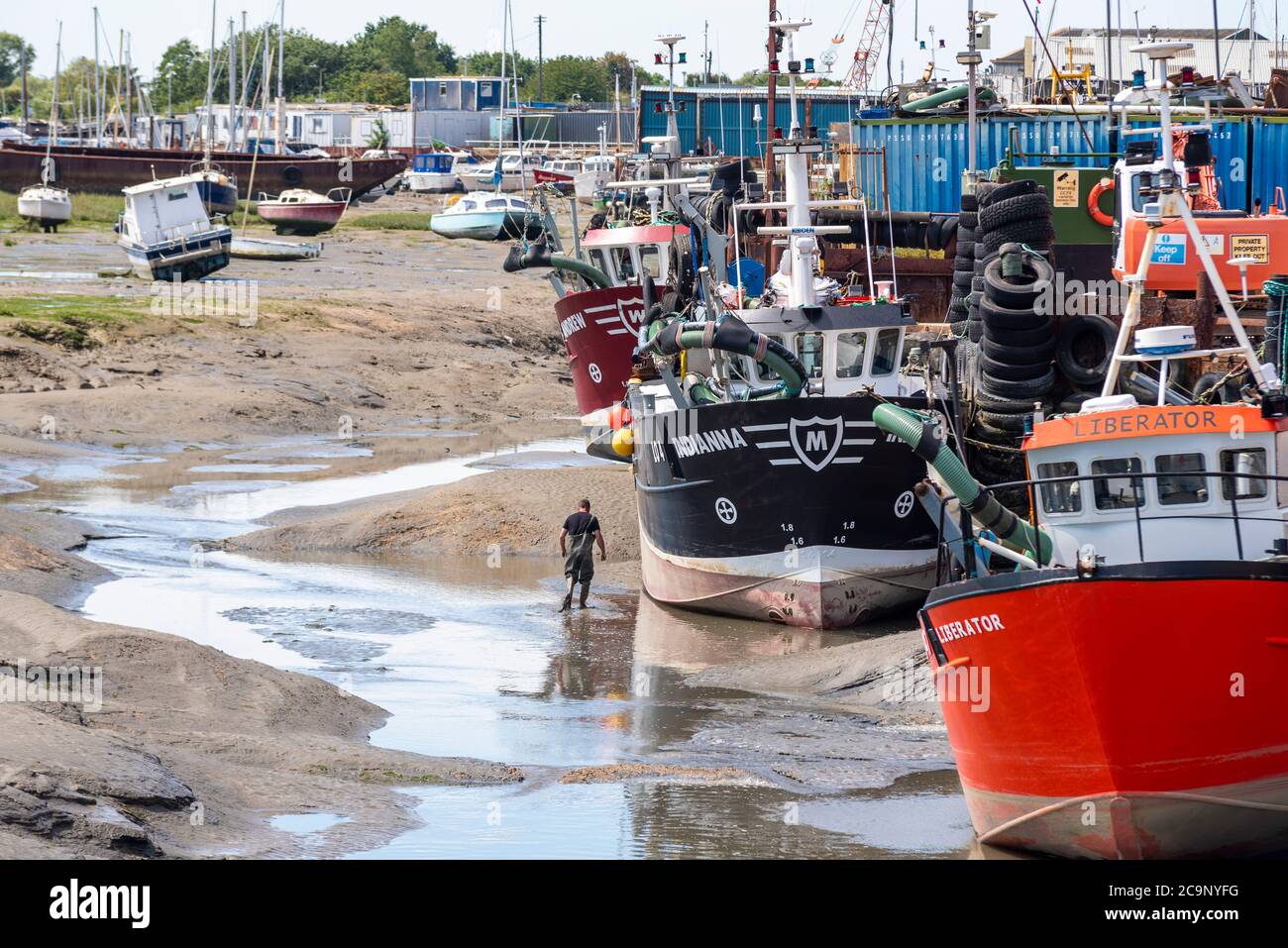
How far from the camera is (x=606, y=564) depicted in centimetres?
2461

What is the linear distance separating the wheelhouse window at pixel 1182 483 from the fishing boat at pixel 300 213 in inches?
2462

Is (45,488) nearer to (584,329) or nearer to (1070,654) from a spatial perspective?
(584,329)

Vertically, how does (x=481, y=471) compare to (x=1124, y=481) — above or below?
below

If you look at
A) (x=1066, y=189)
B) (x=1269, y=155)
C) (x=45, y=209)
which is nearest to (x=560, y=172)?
(x=45, y=209)

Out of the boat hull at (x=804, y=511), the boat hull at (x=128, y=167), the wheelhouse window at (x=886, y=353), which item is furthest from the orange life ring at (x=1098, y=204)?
the boat hull at (x=128, y=167)

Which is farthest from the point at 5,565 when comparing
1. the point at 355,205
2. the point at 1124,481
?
the point at 355,205

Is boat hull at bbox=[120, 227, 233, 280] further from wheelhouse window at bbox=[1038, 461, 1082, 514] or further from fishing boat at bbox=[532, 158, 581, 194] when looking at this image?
wheelhouse window at bbox=[1038, 461, 1082, 514]

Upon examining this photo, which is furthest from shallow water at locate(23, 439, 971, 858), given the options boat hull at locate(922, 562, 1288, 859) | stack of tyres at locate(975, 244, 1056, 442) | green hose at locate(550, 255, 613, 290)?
green hose at locate(550, 255, 613, 290)

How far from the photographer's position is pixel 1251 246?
68.3 feet

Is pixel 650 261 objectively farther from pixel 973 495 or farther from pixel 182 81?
pixel 182 81

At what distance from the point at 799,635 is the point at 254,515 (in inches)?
403

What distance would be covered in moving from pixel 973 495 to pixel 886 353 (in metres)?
9.24

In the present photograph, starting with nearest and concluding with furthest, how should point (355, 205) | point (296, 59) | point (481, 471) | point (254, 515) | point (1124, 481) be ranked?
point (1124, 481) < point (254, 515) < point (481, 471) < point (355, 205) < point (296, 59)
